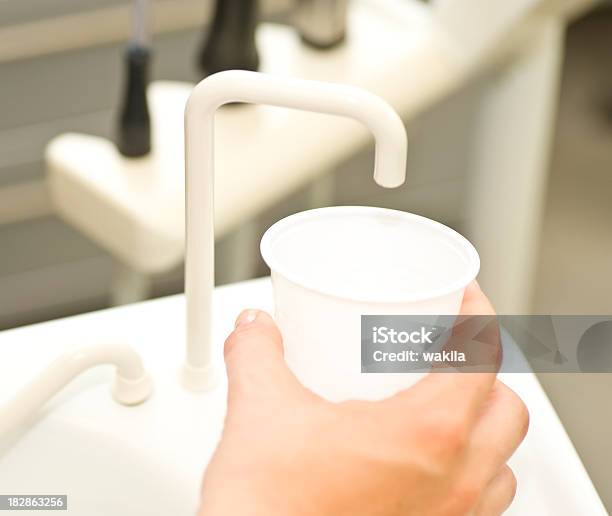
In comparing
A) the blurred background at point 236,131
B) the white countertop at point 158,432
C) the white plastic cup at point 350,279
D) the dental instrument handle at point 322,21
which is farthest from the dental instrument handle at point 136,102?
the white plastic cup at point 350,279

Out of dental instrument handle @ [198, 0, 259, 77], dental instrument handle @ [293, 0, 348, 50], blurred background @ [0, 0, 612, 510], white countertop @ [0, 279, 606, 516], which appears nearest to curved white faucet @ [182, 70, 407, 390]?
white countertop @ [0, 279, 606, 516]

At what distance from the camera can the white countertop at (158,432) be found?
0.54 metres

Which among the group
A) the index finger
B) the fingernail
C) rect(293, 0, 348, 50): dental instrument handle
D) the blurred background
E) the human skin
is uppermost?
the index finger

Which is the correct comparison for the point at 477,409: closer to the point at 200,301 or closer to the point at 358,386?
the point at 358,386

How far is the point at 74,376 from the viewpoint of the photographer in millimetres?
522

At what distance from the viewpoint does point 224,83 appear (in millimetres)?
444

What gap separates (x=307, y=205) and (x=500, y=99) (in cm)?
58

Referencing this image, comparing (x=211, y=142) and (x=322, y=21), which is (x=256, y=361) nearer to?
(x=211, y=142)

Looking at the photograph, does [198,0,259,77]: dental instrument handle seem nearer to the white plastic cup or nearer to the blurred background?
the blurred background

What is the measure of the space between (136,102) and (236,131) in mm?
106

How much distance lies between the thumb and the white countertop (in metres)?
0.13

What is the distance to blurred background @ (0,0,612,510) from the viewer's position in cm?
97

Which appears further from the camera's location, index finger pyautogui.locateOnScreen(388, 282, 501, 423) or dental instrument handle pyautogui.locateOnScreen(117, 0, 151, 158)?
dental instrument handle pyautogui.locateOnScreen(117, 0, 151, 158)

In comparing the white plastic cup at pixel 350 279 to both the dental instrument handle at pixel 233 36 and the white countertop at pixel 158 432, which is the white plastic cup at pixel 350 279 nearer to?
the white countertop at pixel 158 432
